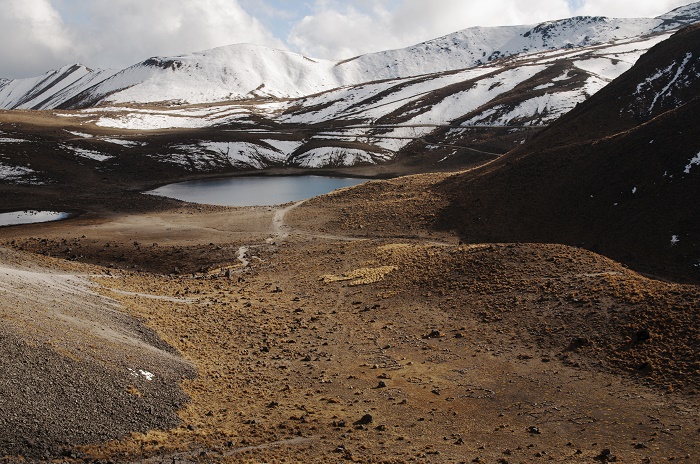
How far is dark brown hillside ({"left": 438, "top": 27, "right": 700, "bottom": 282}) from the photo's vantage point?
126ft

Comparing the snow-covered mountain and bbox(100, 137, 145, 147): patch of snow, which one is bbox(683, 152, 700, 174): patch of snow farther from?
bbox(100, 137, 145, 147): patch of snow

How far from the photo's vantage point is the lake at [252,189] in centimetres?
8550

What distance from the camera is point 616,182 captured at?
148 feet

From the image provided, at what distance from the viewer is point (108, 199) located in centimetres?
7438

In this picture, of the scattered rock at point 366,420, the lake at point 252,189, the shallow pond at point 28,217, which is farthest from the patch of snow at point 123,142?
the scattered rock at point 366,420

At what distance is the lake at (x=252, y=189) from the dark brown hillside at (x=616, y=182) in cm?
3617

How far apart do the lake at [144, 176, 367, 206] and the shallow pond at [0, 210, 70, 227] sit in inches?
842

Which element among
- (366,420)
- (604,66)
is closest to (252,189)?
(366,420)

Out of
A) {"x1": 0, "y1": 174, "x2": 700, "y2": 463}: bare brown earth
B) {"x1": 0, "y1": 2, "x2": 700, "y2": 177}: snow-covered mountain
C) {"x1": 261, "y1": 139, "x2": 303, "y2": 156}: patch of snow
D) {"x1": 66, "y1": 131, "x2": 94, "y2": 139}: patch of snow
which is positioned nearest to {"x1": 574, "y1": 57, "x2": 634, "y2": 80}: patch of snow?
{"x1": 0, "y1": 2, "x2": 700, "y2": 177}: snow-covered mountain

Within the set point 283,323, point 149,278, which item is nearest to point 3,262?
point 149,278

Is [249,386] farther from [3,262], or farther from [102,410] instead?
[3,262]

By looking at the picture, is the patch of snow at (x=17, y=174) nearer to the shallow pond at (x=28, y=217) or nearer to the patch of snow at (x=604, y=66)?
the shallow pond at (x=28, y=217)

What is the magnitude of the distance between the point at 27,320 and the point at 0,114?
512 ft

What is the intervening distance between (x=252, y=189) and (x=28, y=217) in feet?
136
